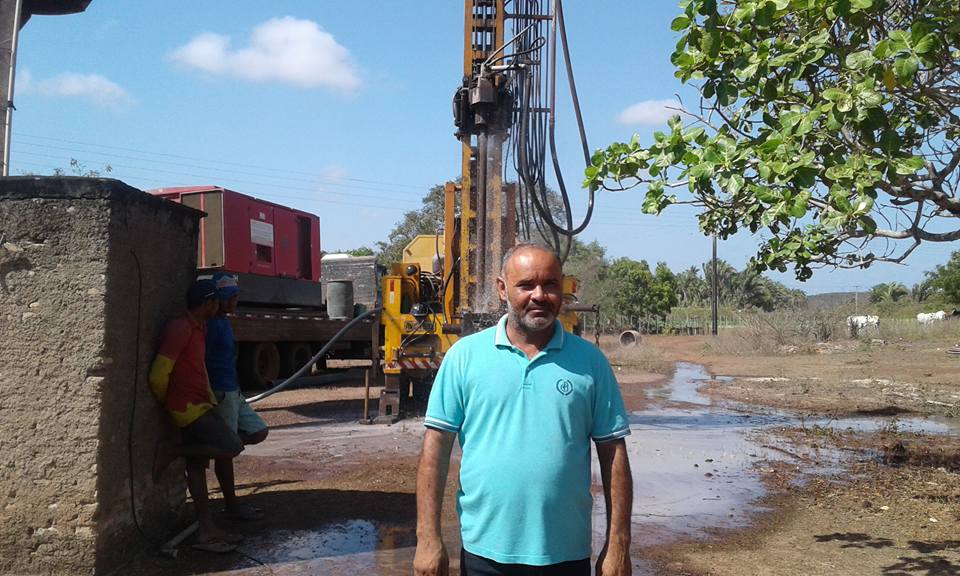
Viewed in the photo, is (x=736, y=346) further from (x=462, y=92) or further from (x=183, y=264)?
(x=183, y=264)

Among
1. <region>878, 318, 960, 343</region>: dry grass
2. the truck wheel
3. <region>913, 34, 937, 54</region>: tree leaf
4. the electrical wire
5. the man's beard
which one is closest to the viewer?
the man's beard

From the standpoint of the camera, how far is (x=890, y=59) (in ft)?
14.0

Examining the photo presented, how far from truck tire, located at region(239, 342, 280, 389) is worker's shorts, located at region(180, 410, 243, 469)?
25.4ft

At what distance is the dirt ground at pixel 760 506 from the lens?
5.09 meters

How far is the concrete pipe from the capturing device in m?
32.9

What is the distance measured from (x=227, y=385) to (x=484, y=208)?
550 centimetres

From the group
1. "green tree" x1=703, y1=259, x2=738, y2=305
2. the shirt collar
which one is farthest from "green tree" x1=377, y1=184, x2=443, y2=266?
the shirt collar

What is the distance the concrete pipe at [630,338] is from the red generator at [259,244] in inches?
758

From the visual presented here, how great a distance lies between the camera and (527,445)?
2713 millimetres

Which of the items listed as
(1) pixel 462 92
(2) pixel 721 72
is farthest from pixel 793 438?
(2) pixel 721 72

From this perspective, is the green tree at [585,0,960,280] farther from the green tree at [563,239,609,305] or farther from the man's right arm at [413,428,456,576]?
the green tree at [563,239,609,305]

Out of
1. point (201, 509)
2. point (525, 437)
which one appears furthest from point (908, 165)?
point (201, 509)

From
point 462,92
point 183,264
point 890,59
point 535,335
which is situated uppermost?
point 462,92

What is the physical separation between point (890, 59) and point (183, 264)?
441cm
